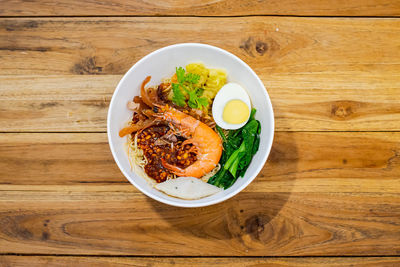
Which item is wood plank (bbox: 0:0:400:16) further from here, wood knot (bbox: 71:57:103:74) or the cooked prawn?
the cooked prawn

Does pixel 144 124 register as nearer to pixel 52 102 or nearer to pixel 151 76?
pixel 151 76

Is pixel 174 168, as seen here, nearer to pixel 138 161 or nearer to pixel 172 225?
pixel 138 161

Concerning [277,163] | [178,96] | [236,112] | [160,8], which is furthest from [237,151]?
[160,8]

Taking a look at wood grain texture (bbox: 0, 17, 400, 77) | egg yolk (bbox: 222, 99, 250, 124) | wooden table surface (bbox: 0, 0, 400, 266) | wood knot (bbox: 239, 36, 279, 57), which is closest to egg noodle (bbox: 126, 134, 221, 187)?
wooden table surface (bbox: 0, 0, 400, 266)

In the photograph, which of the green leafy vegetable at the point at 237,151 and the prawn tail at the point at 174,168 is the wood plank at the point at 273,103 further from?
the prawn tail at the point at 174,168

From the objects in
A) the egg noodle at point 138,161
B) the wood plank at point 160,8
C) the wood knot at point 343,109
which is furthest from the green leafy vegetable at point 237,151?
the wood plank at point 160,8

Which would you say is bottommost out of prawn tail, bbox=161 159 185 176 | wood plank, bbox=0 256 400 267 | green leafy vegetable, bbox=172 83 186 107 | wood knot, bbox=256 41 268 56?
wood plank, bbox=0 256 400 267
